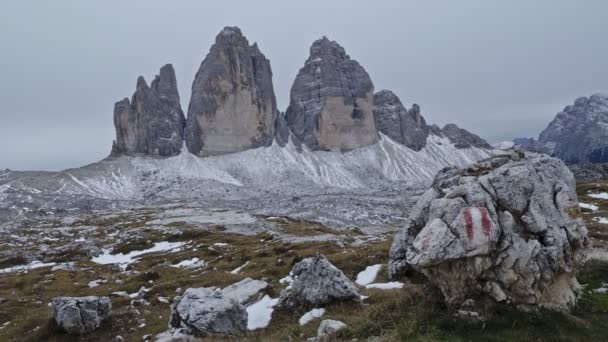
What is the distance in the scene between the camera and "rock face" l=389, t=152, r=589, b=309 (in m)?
14.5

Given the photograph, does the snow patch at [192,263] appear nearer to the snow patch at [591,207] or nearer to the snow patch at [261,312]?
the snow patch at [261,312]

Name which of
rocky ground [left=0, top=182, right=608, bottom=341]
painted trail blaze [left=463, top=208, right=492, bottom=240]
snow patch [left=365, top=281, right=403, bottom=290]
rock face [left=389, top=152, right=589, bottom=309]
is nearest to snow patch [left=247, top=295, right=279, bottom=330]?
rocky ground [left=0, top=182, right=608, bottom=341]

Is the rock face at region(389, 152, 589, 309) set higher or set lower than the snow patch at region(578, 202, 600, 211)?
higher

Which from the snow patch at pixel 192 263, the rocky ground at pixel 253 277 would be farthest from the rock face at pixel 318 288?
the snow patch at pixel 192 263

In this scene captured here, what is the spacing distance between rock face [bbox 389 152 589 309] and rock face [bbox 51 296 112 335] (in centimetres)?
1696

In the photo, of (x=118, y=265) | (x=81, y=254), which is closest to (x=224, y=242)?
(x=118, y=265)

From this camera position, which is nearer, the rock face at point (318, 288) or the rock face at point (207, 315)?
the rock face at point (207, 315)

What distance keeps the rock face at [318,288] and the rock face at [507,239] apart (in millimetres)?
6223

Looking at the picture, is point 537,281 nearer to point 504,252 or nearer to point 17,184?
point 504,252

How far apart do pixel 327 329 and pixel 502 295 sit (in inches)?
244

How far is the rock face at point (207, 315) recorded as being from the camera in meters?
18.5

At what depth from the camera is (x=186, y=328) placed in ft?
61.5

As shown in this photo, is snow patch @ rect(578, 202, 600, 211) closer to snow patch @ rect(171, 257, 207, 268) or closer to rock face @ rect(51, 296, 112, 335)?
snow patch @ rect(171, 257, 207, 268)

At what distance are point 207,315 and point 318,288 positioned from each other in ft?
17.6
